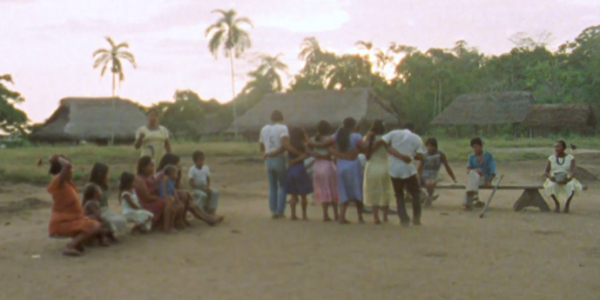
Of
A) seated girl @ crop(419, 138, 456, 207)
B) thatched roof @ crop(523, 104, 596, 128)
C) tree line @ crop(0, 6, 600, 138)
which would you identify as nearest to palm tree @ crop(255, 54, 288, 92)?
tree line @ crop(0, 6, 600, 138)

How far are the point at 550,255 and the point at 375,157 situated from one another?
292 cm

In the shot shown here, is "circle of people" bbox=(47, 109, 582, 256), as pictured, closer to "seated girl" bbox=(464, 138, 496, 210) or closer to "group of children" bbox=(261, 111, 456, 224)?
"group of children" bbox=(261, 111, 456, 224)

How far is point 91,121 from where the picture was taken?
4825 cm

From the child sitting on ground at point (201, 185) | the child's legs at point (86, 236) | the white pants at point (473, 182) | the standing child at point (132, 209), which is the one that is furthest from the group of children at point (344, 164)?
the child's legs at point (86, 236)

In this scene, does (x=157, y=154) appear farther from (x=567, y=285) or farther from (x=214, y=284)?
(x=567, y=285)

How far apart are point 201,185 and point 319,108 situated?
3569 centimetres

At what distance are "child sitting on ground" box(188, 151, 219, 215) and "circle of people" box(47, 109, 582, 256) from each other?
1 cm

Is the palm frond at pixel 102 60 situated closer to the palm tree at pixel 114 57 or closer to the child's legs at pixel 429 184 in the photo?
the palm tree at pixel 114 57

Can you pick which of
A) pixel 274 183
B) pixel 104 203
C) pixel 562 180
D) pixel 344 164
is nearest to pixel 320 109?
pixel 562 180

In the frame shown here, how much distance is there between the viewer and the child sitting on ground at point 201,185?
10.4 metres

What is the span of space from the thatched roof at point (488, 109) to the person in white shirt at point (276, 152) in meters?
39.5

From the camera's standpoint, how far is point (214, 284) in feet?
19.9

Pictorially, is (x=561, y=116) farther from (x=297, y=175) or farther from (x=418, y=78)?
(x=297, y=175)

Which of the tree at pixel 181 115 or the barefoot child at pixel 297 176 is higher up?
the tree at pixel 181 115
